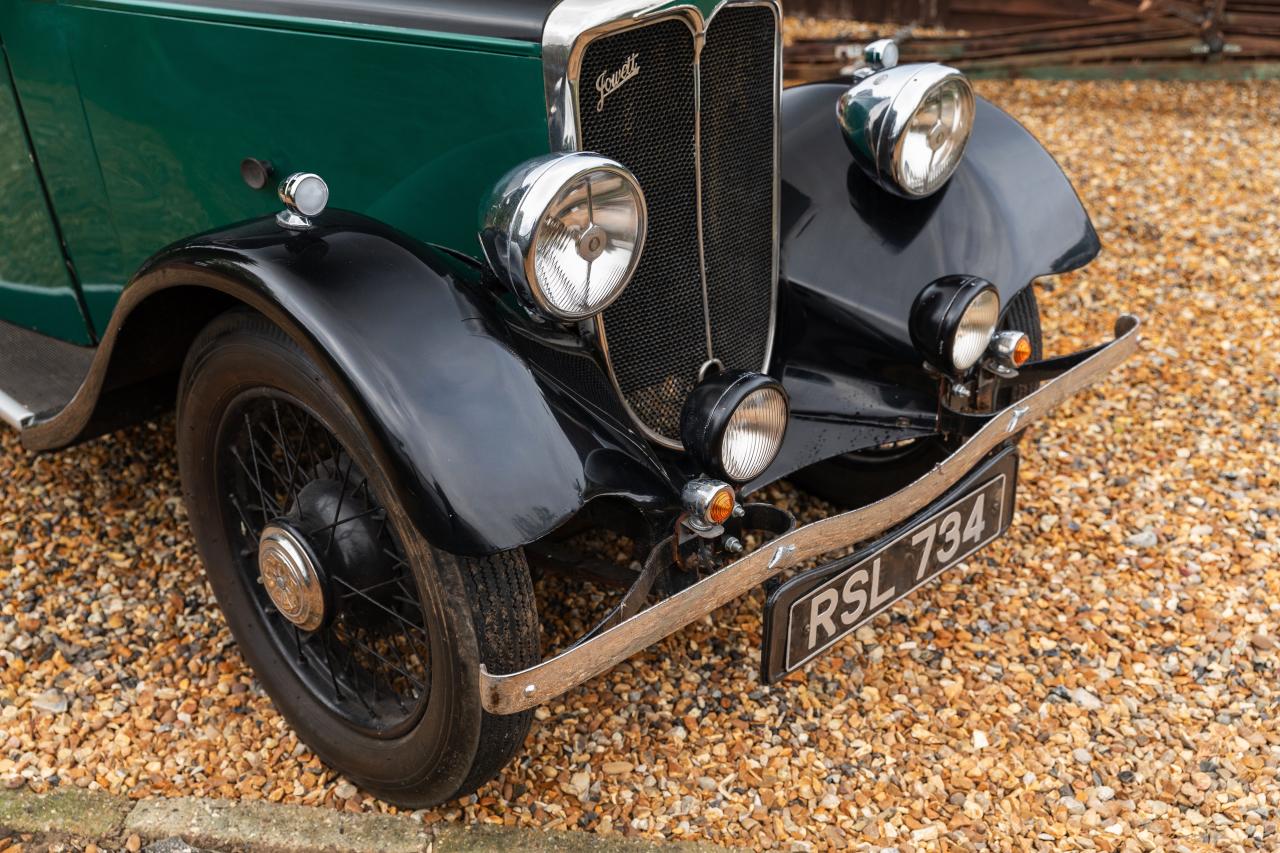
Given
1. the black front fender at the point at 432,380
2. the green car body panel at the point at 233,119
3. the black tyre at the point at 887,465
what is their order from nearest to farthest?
the black front fender at the point at 432,380 → the green car body panel at the point at 233,119 → the black tyre at the point at 887,465

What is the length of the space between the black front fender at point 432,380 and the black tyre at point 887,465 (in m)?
1.06

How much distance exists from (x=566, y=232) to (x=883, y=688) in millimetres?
1325

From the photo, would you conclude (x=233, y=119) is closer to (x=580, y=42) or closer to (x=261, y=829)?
(x=580, y=42)

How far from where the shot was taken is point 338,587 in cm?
209

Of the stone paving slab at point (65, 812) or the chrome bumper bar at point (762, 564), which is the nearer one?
the chrome bumper bar at point (762, 564)

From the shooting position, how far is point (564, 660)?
1.73 meters

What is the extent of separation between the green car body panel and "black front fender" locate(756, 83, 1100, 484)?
2.59 feet

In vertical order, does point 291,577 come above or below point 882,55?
below

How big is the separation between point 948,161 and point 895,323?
1.27 ft

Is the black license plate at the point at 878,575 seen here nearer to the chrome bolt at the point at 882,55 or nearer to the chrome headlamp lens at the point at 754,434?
the chrome headlamp lens at the point at 754,434

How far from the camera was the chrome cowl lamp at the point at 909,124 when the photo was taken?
237cm

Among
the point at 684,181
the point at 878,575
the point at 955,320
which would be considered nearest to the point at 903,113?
the point at 955,320

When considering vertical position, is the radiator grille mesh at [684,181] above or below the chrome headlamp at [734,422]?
above

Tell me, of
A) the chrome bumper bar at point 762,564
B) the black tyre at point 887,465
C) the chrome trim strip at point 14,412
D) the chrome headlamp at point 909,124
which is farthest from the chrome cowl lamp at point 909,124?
the chrome trim strip at point 14,412
